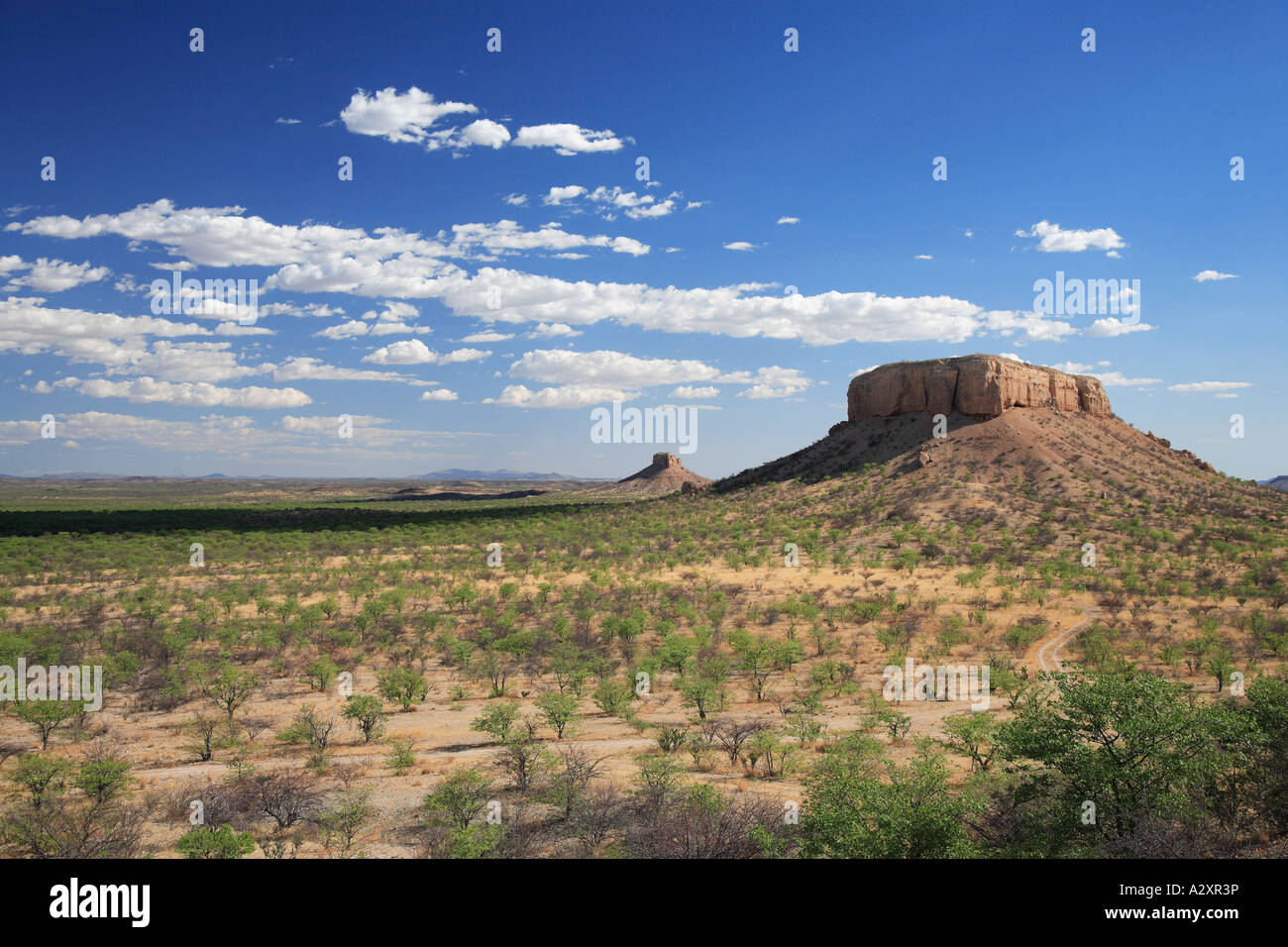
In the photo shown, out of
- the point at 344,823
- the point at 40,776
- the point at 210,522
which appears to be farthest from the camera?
the point at 210,522

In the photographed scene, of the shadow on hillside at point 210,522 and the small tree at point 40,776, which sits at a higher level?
the shadow on hillside at point 210,522

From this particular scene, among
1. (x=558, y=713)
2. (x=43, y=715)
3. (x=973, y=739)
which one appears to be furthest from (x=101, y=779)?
(x=973, y=739)

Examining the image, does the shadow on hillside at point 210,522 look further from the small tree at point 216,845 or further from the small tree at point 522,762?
the small tree at point 216,845

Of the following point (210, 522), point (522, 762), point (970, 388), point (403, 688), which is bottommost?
point (403, 688)

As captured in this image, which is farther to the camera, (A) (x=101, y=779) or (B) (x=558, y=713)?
(B) (x=558, y=713)

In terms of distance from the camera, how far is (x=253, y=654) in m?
18.0

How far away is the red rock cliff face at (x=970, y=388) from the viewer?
50.8 m

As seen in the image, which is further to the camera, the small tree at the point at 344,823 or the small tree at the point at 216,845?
the small tree at the point at 344,823

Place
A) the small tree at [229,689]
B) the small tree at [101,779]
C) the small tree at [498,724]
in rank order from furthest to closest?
the small tree at [229,689], the small tree at [498,724], the small tree at [101,779]

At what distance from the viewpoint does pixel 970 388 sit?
5109 centimetres

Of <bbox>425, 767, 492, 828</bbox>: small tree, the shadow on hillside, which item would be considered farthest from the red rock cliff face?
<bbox>425, 767, 492, 828</bbox>: small tree

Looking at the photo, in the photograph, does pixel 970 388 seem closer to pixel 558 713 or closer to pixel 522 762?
pixel 558 713

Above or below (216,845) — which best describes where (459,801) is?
below

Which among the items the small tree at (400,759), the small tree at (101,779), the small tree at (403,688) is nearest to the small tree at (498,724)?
the small tree at (400,759)
